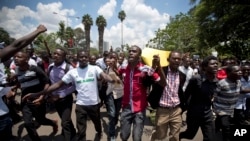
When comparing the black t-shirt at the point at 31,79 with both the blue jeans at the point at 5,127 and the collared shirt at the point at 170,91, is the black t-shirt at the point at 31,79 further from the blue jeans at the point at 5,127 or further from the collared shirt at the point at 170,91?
the collared shirt at the point at 170,91

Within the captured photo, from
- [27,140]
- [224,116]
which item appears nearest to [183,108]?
[224,116]

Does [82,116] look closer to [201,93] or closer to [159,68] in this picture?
[159,68]

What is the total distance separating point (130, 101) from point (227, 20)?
2270 cm

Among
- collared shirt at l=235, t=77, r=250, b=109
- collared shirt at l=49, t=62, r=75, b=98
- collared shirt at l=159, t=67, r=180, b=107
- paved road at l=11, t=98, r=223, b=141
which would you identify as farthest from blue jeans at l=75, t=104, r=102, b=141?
collared shirt at l=235, t=77, r=250, b=109

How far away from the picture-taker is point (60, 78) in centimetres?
523

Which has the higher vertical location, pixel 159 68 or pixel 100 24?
pixel 100 24

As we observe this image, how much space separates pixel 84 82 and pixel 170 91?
1.48 meters

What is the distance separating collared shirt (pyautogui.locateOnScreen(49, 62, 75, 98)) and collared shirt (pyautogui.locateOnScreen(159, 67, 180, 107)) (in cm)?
182

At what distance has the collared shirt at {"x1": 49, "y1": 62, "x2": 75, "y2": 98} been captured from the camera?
16.2 feet

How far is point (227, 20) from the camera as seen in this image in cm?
2422

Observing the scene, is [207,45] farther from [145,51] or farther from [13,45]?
[13,45]

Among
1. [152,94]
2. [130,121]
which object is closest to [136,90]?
[152,94]

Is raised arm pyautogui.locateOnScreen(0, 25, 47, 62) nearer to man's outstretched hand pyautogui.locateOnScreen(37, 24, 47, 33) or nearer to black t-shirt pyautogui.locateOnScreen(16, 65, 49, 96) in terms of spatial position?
man's outstretched hand pyautogui.locateOnScreen(37, 24, 47, 33)

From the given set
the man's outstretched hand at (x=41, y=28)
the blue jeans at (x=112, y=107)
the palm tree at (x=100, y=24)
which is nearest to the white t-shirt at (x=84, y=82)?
the blue jeans at (x=112, y=107)
